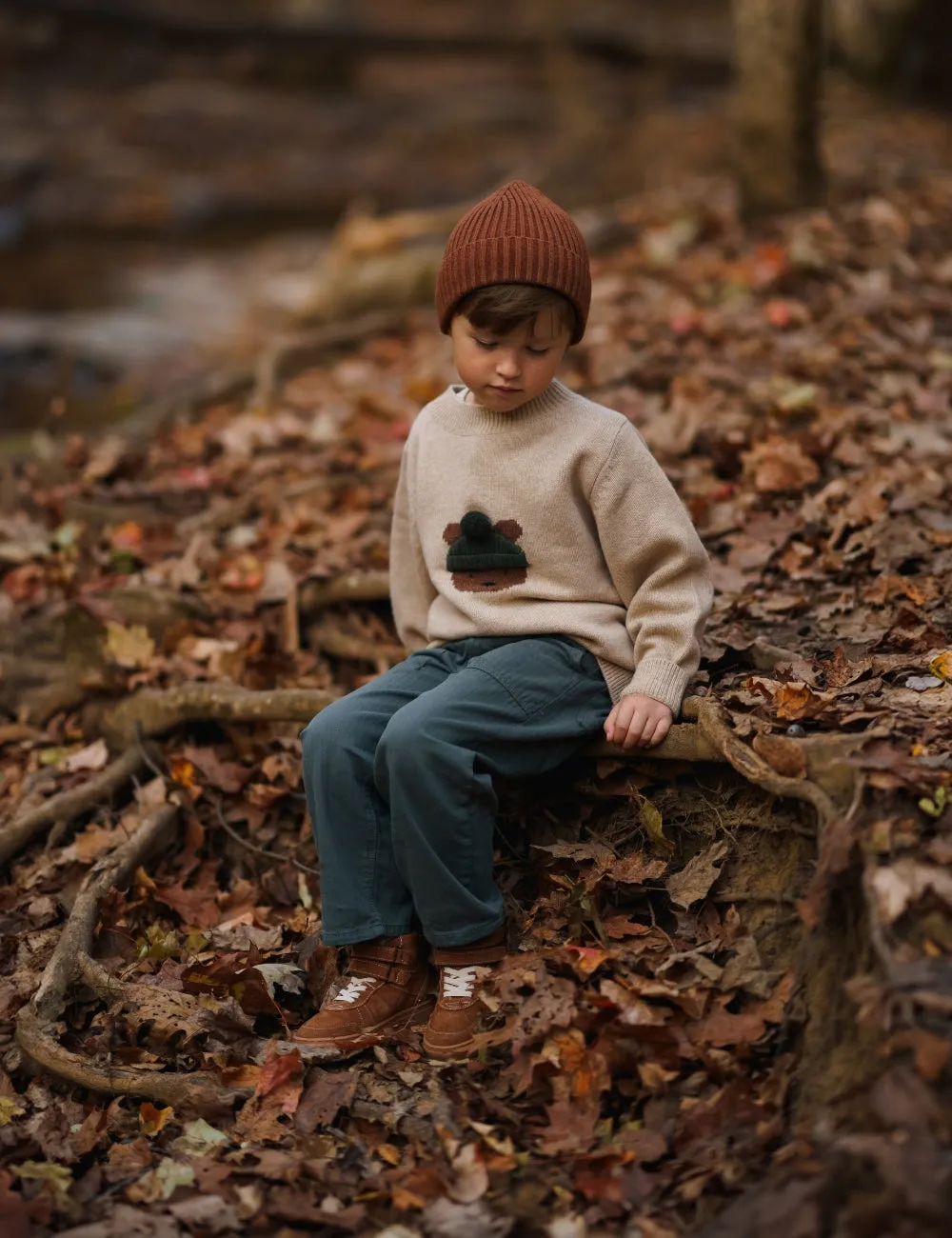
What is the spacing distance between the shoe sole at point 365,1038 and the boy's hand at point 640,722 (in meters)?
0.90

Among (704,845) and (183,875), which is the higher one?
(704,845)

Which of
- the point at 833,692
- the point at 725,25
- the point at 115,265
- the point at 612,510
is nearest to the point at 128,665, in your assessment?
the point at 612,510

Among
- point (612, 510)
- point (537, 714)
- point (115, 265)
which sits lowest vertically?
point (115, 265)

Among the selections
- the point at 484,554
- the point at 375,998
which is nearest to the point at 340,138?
the point at 484,554

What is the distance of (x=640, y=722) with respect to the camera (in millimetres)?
3178

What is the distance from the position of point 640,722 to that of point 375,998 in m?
0.98

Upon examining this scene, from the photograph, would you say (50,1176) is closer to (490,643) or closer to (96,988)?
(96,988)

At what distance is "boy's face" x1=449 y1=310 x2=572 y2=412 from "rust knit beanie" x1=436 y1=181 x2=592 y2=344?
0.08 metres

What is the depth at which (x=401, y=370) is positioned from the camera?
7.52 m

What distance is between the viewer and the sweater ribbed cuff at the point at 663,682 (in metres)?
3.20

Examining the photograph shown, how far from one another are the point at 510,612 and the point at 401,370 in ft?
14.4

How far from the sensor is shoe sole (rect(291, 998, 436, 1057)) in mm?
3150

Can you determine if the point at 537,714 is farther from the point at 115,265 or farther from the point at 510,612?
the point at 115,265

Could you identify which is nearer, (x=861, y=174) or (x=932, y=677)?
(x=932, y=677)
